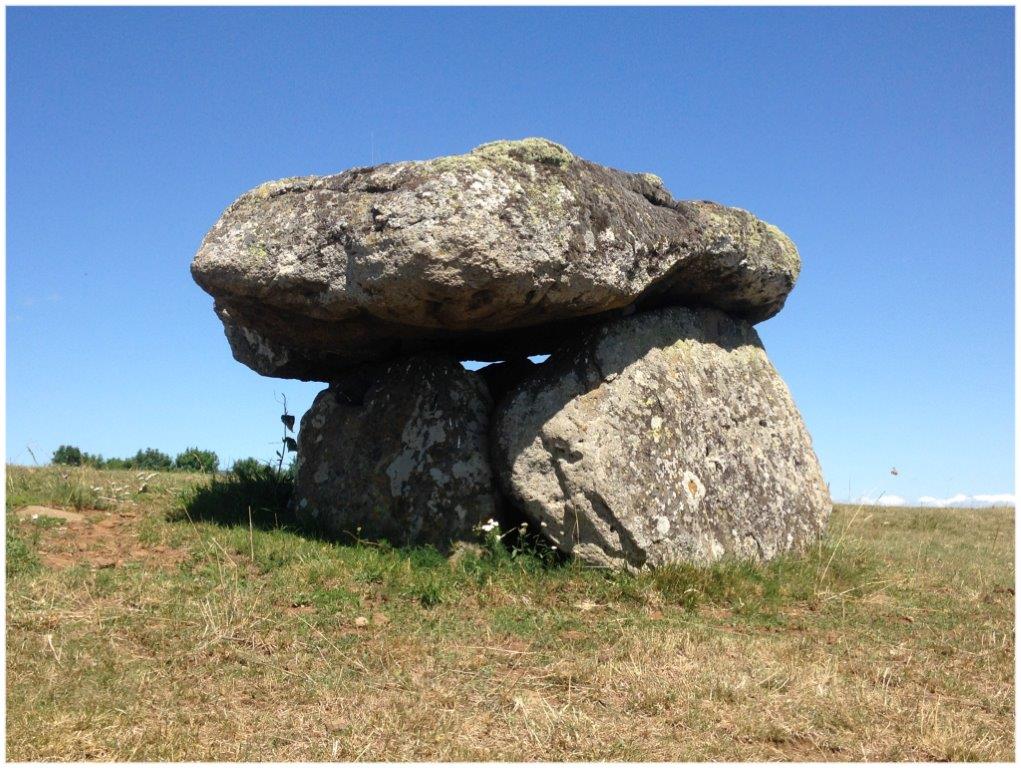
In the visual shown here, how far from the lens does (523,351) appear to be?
1008 centimetres

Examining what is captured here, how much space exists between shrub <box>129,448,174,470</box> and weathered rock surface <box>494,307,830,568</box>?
9.02 metres

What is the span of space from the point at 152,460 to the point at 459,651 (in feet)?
37.5

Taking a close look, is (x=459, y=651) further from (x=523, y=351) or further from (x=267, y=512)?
(x=523, y=351)

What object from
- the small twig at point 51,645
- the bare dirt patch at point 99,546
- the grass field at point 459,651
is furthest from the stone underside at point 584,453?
the small twig at point 51,645

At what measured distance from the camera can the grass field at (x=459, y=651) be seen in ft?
16.7

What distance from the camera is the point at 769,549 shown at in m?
9.21

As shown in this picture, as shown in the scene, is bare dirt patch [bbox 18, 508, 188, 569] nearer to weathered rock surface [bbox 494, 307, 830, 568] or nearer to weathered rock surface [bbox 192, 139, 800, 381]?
weathered rock surface [bbox 192, 139, 800, 381]

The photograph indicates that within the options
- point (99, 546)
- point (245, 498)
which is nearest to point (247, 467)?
point (245, 498)

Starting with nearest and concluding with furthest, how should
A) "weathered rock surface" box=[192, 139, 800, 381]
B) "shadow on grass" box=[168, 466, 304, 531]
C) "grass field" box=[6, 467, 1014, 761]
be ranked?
"grass field" box=[6, 467, 1014, 761] → "weathered rock surface" box=[192, 139, 800, 381] → "shadow on grass" box=[168, 466, 304, 531]

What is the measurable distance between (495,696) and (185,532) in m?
4.19

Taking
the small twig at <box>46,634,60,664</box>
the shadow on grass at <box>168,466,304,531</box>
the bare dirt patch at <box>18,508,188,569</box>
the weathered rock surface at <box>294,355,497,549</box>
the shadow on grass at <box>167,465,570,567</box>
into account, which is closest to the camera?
the small twig at <box>46,634,60,664</box>

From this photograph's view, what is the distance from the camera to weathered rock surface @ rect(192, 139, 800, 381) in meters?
7.47

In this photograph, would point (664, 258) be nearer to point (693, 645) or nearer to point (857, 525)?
point (693, 645)

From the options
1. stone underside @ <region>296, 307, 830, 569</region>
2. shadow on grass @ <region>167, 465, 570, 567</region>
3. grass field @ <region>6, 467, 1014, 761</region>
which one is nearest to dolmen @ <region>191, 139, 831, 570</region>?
stone underside @ <region>296, 307, 830, 569</region>
